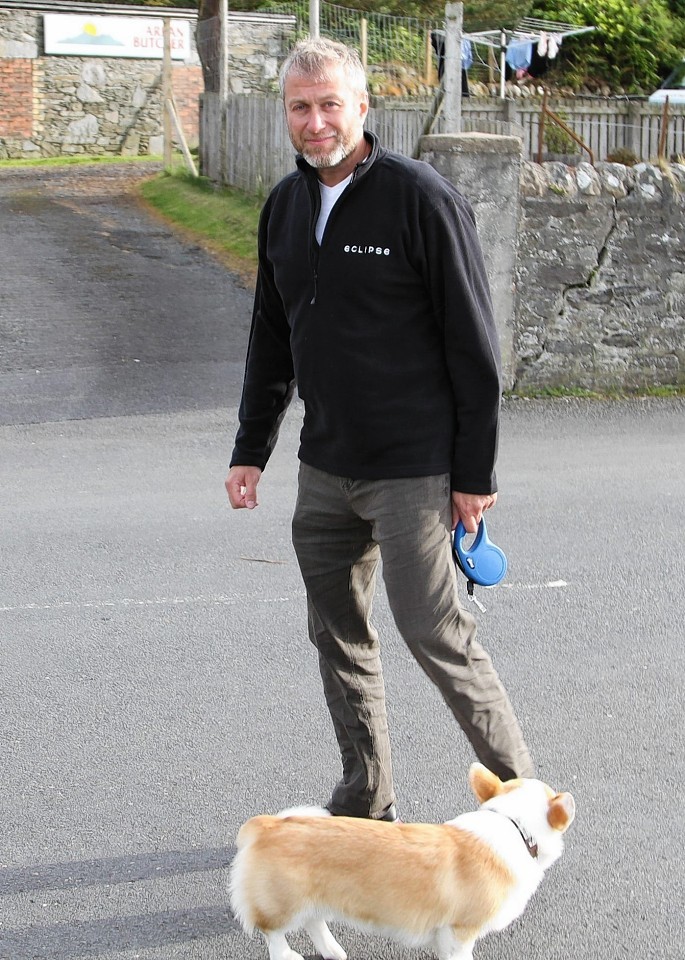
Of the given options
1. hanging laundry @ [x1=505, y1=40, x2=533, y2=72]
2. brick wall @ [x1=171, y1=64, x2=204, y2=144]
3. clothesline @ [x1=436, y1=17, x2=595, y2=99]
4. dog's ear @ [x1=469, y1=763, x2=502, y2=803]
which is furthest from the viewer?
brick wall @ [x1=171, y1=64, x2=204, y2=144]

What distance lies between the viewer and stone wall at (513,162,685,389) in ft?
30.2

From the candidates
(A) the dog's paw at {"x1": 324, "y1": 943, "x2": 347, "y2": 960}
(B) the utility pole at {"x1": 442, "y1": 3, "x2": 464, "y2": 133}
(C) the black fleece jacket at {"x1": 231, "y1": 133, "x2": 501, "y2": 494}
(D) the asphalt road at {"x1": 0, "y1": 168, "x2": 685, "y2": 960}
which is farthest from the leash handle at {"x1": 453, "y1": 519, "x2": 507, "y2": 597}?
(B) the utility pole at {"x1": 442, "y1": 3, "x2": 464, "y2": 133}

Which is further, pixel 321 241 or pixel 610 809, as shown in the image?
pixel 610 809

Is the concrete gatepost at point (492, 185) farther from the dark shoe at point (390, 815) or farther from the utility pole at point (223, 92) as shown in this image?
the utility pole at point (223, 92)

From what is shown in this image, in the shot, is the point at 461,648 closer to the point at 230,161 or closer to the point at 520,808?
the point at 520,808

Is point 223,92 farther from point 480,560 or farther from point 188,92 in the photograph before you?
point 480,560

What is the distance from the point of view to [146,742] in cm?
420

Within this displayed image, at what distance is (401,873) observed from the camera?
9.17 ft

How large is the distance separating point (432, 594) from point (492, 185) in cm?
644

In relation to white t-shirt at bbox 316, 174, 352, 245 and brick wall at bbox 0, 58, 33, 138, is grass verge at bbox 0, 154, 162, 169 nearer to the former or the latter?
brick wall at bbox 0, 58, 33, 138

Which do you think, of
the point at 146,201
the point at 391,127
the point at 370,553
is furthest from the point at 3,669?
the point at 146,201

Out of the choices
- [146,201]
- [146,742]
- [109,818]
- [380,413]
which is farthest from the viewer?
[146,201]

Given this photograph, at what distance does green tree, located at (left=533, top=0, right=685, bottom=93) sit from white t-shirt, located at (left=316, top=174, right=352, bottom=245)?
24.0 meters

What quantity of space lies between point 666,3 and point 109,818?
2792 centimetres
